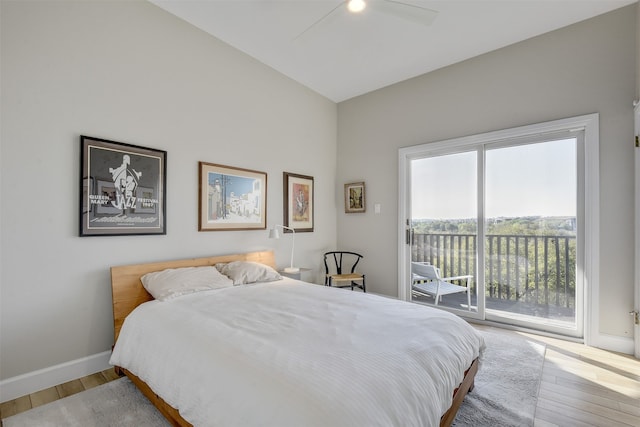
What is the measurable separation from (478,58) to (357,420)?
378cm

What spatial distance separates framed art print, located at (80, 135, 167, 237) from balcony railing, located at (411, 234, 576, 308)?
3213 millimetres

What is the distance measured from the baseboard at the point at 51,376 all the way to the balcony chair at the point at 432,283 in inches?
130

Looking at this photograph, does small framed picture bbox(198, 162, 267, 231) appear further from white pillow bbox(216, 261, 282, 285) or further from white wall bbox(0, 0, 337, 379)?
white pillow bbox(216, 261, 282, 285)

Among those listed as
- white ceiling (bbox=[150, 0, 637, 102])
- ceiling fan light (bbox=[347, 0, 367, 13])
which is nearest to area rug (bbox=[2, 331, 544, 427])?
ceiling fan light (bbox=[347, 0, 367, 13])

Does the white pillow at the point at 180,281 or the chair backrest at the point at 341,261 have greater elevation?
the white pillow at the point at 180,281

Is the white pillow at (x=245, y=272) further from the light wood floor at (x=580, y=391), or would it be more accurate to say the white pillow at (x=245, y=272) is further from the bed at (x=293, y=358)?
the light wood floor at (x=580, y=391)

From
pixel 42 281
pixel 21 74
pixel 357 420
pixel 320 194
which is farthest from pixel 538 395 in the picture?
pixel 21 74

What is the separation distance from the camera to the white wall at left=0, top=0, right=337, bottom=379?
190 centimetres

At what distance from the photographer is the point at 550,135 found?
2928mm

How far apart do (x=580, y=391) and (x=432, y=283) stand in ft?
5.62

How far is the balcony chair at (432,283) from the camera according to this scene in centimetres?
345

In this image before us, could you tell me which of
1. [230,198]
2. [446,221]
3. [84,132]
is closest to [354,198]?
[446,221]

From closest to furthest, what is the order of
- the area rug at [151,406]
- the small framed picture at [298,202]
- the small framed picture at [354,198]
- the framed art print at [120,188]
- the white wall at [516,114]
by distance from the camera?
1. the area rug at [151,406]
2. the framed art print at [120,188]
3. the white wall at [516,114]
4. the small framed picture at [298,202]
5. the small framed picture at [354,198]

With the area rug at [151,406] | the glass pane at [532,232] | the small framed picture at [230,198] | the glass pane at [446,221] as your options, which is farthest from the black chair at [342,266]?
the area rug at [151,406]
